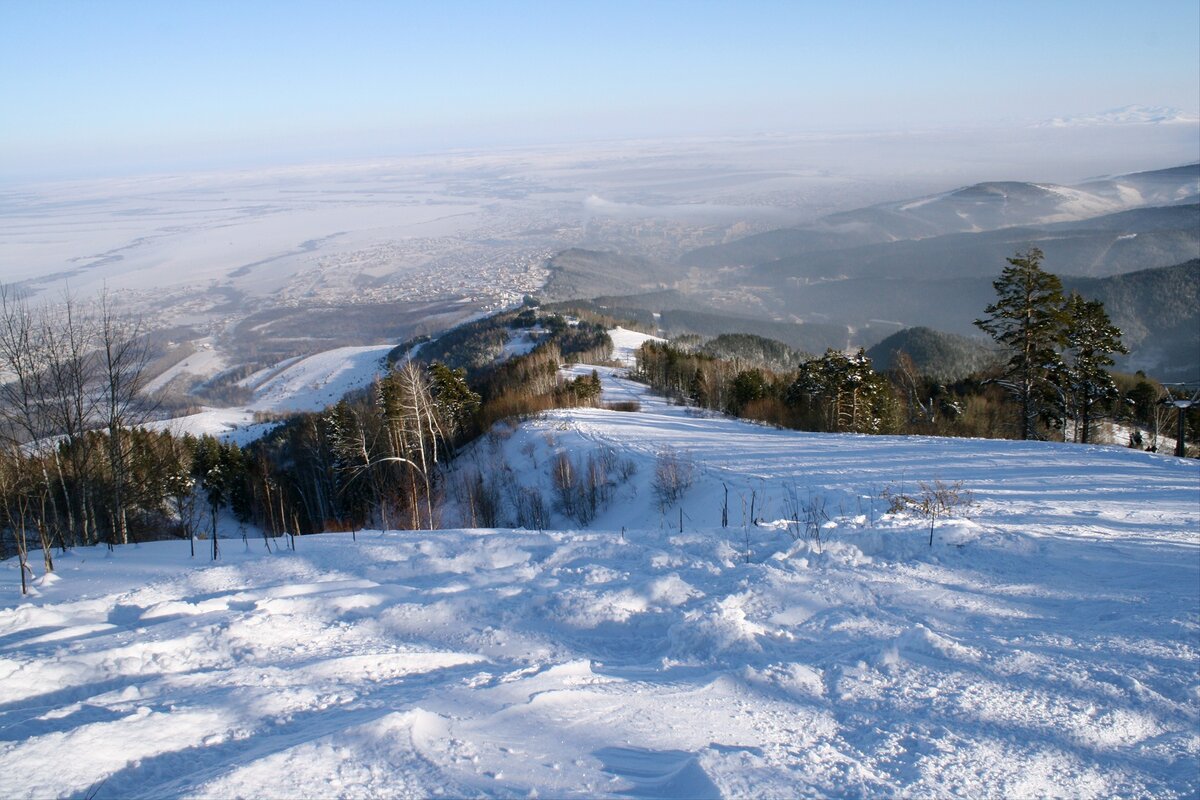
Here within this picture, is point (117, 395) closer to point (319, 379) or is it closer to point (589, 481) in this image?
point (589, 481)

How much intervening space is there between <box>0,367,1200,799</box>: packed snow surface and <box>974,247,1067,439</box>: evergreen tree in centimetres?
1665

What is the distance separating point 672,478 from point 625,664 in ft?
50.2

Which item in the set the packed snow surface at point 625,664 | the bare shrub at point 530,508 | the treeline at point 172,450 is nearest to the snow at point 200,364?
the treeline at point 172,450

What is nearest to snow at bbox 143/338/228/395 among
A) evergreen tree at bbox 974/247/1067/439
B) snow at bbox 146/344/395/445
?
snow at bbox 146/344/395/445

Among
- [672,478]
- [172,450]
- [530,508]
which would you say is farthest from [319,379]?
[672,478]

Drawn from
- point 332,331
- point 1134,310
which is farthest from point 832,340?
point 332,331

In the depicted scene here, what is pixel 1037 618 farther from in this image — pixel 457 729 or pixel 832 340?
pixel 832 340

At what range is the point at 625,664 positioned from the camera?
5.61 m

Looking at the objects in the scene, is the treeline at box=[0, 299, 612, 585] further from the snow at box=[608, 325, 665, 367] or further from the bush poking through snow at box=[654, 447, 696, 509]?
Result: the snow at box=[608, 325, 665, 367]

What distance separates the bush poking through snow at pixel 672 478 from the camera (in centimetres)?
2012

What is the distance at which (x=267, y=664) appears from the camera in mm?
5461

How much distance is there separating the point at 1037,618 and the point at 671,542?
4.13 metres

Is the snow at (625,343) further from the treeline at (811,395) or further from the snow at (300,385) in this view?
the snow at (300,385)

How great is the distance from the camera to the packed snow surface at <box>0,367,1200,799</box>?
3926 mm
